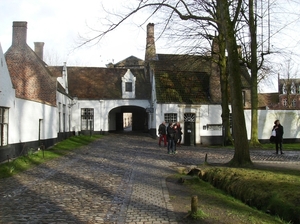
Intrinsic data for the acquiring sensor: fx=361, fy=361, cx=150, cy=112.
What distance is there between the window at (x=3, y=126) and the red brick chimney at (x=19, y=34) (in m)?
13.2

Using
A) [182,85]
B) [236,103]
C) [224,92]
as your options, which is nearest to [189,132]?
[224,92]

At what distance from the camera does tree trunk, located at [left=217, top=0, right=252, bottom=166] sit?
40.2 ft

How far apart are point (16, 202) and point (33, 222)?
194 centimetres

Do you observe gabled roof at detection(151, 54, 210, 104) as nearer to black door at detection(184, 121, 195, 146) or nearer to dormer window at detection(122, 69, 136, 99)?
black door at detection(184, 121, 195, 146)

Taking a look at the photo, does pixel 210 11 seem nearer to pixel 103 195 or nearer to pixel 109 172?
pixel 109 172

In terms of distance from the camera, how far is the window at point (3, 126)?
47.5 feet

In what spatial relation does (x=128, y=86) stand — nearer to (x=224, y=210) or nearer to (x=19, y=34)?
(x=19, y=34)

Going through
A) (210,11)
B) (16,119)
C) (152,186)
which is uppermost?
(210,11)

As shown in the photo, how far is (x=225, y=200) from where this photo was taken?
8109 millimetres

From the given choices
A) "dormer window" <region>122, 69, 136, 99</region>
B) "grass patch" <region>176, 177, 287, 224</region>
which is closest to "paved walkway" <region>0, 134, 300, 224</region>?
"grass patch" <region>176, 177, 287, 224</region>

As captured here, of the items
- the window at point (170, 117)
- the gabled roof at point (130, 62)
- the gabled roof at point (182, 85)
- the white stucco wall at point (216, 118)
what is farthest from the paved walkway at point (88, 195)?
the gabled roof at point (130, 62)

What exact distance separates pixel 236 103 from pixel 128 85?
27.4 meters

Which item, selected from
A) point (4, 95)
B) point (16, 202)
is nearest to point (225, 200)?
point (16, 202)

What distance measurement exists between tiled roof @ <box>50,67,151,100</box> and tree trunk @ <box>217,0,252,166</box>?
85.3ft
